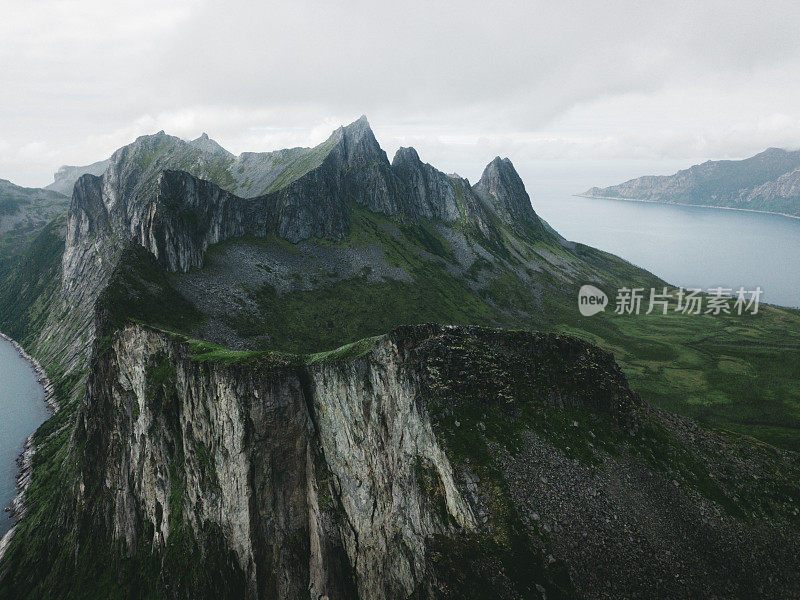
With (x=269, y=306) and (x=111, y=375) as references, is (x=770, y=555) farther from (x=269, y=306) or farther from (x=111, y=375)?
(x=269, y=306)

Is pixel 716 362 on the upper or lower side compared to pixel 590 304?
lower

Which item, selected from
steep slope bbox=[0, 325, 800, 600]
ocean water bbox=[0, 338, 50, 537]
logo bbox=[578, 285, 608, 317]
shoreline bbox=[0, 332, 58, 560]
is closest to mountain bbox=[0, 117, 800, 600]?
steep slope bbox=[0, 325, 800, 600]

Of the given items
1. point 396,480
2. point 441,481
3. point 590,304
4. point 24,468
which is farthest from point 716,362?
point 24,468

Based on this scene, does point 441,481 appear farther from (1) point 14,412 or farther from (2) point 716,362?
(1) point 14,412

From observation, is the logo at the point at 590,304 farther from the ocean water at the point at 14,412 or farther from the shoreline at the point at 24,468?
the ocean water at the point at 14,412

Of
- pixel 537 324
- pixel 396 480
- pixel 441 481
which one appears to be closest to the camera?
pixel 441 481

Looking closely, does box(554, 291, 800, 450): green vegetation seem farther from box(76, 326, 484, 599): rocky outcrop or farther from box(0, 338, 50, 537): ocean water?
box(0, 338, 50, 537): ocean water

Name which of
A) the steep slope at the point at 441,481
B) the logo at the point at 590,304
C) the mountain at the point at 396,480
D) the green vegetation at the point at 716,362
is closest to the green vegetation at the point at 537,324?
the green vegetation at the point at 716,362

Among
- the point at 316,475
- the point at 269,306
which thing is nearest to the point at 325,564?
the point at 316,475
